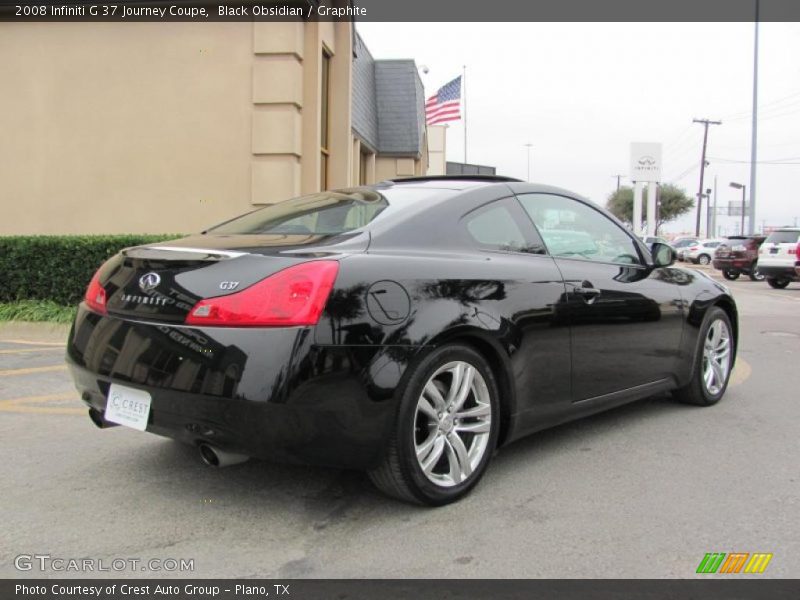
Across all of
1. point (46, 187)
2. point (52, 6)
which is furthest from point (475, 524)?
point (52, 6)

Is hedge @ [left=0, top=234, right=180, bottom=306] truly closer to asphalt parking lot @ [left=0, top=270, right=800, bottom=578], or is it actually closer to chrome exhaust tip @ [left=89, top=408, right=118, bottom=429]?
asphalt parking lot @ [left=0, top=270, right=800, bottom=578]

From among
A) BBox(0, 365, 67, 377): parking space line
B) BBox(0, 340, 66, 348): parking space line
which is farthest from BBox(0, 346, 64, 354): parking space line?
BBox(0, 365, 67, 377): parking space line

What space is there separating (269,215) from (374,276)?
1157mm

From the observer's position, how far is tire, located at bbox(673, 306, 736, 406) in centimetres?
482

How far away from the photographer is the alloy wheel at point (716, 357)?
16.2ft

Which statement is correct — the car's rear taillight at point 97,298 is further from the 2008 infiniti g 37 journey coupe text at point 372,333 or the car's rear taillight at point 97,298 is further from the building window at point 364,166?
the building window at point 364,166

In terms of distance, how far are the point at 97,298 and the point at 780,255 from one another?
19473 mm

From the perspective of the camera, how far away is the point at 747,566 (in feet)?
8.51

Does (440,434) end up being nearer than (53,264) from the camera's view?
Yes

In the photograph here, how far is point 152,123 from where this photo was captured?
10547mm

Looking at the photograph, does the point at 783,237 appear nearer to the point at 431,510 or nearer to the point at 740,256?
the point at 740,256

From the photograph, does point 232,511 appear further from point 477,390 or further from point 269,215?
point 269,215
